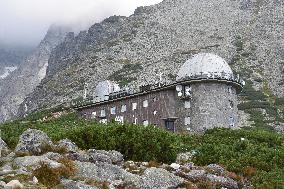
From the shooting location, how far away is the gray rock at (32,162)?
17200 mm

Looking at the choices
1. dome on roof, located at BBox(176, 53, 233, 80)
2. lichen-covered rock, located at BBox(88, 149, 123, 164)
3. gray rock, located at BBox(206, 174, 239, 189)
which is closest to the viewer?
gray rock, located at BBox(206, 174, 239, 189)

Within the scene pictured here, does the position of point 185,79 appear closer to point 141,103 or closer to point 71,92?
point 141,103

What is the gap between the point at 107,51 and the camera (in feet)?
552

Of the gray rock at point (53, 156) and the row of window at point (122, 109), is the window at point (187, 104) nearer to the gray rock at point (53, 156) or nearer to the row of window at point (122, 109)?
the row of window at point (122, 109)

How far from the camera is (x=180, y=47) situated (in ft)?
528

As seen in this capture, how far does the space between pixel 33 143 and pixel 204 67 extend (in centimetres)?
5144

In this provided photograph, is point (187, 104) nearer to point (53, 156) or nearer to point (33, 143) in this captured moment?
A: point (33, 143)

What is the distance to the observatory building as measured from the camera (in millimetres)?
68312

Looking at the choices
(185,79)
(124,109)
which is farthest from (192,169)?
(124,109)

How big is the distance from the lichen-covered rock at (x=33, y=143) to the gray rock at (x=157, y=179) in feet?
13.4

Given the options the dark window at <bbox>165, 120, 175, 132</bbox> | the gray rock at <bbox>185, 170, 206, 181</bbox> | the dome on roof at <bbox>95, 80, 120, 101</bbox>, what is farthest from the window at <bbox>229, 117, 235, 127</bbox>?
the gray rock at <bbox>185, 170, 206, 181</bbox>

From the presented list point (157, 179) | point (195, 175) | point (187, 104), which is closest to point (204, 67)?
point (187, 104)

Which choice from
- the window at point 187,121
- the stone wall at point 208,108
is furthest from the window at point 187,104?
the window at point 187,121

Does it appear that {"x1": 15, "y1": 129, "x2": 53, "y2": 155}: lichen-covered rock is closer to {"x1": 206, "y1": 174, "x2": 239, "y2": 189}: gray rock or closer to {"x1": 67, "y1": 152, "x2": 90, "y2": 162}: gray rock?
{"x1": 67, "y1": 152, "x2": 90, "y2": 162}: gray rock
